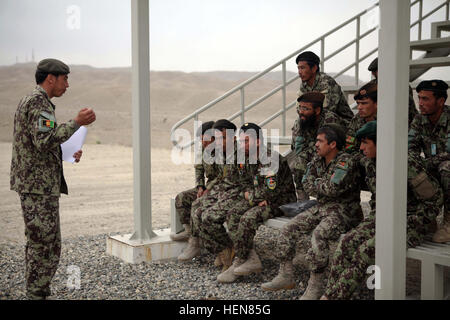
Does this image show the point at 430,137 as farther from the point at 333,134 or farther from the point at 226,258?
the point at 226,258

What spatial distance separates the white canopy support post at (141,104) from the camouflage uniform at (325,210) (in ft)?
6.10

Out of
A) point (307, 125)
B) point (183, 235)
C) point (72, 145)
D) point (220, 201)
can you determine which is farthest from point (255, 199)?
point (72, 145)

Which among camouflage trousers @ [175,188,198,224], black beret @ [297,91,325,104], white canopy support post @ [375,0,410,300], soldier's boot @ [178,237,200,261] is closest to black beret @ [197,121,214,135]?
camouflage trousers @ [175,188,198,224]

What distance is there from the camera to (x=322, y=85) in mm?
5695

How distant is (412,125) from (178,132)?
2.51 meters

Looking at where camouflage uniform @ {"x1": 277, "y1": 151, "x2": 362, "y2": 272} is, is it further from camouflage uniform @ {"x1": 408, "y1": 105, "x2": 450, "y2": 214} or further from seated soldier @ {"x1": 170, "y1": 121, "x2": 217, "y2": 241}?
seated soldier @ {"x1": 170, "y1": 121, "x2": 217, "y2": 241}

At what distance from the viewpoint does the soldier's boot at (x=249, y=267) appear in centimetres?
507

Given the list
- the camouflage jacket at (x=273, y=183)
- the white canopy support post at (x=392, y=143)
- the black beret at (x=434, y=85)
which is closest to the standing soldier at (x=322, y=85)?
the camouflage jacket at (x=273, y=183)

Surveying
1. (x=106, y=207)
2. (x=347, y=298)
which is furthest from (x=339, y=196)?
(x=106, y=207)

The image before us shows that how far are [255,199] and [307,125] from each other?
954 mm

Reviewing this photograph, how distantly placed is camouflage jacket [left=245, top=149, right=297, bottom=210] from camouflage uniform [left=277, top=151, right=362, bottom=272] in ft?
1.39

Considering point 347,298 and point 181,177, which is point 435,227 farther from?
point 181,177

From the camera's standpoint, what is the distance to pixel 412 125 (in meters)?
4.80

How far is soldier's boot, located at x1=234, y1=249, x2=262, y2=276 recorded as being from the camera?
507cm
